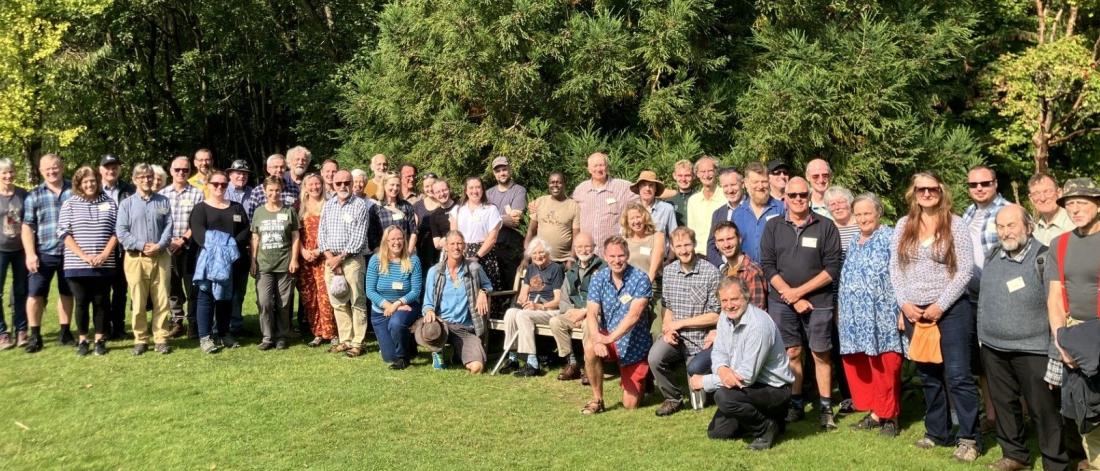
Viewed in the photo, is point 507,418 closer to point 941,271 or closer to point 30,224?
point 941,271

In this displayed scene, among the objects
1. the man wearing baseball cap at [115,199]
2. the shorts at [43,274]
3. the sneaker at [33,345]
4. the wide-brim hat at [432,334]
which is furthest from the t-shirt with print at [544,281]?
the sneaker at [33,345]

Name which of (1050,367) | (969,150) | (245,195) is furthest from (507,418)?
(969,150)

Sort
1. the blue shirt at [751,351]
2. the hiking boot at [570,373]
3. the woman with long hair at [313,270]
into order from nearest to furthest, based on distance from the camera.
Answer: the blue shirt at [751,351], the hiking boot at [570,373], the woman with long hair at [313,270]

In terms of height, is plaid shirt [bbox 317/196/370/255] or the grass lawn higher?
plaid shirt [bbox 317/196/370/255]

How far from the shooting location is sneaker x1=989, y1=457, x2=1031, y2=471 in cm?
507

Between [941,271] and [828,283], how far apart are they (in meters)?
0.82

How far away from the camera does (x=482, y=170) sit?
503 inches

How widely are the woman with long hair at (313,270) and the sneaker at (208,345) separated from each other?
895mm

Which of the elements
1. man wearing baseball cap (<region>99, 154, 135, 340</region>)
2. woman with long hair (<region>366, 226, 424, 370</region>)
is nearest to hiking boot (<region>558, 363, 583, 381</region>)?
woman with long hair (<region>366, 226, 424, 370</region>)

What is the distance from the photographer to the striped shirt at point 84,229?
8414 millimetres

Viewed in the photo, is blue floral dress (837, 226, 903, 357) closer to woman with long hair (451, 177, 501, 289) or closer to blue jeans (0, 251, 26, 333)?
woman with long hair (451, 177, 501, 289)

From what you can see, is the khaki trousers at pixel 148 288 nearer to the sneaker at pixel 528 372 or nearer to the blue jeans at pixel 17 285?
the blue jeans at pixel 17 285

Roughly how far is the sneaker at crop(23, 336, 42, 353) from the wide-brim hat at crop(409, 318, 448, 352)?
12.8ft

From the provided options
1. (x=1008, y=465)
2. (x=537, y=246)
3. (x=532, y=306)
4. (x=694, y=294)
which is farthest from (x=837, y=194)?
(x=532, y=306)
